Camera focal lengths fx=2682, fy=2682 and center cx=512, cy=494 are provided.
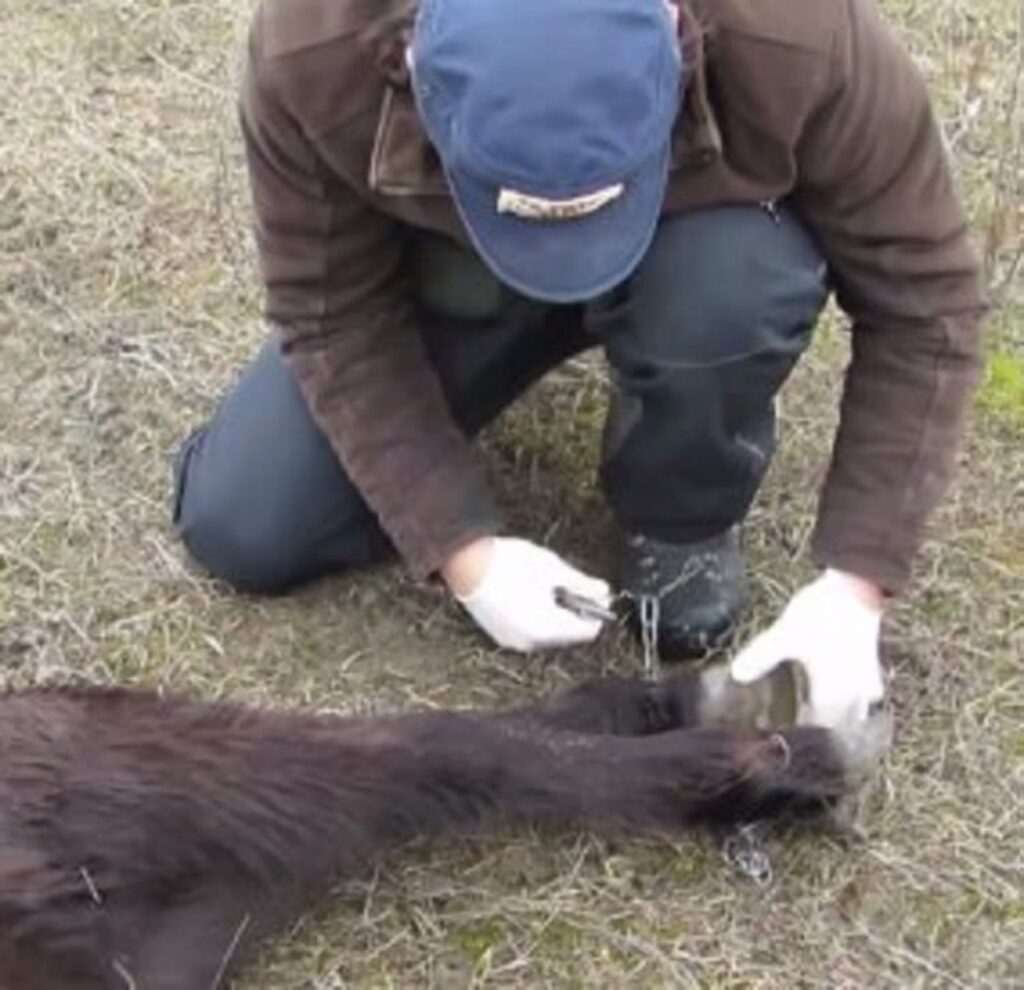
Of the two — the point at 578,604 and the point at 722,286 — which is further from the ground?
the point at 722,286

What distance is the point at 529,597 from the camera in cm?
306

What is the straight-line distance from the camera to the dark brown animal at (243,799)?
2.58 meters

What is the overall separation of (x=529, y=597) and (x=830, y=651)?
350mm

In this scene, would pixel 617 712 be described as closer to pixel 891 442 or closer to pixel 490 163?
pixel 891 442

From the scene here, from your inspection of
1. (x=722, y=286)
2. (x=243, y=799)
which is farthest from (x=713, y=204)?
(x=243, y=799)

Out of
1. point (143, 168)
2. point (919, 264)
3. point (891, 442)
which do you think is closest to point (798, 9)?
point (919, 264)

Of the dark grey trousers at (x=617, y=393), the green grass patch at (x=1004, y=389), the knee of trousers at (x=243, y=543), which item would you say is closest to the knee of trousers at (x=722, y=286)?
the dark grey trousers at (x=617, y=393)

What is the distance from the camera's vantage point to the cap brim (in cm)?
252

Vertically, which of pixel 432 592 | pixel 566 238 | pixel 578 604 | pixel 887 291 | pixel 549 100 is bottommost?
pixel 432 592

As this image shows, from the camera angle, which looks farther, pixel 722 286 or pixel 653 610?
pixel 653 610

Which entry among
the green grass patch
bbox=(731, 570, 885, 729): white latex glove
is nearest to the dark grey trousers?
bbox=(731, 570, 885, 729): white latex glove

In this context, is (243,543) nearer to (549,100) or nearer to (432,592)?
(432,592)

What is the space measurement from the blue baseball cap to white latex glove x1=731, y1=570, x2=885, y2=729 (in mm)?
646

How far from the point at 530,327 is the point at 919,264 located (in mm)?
535
